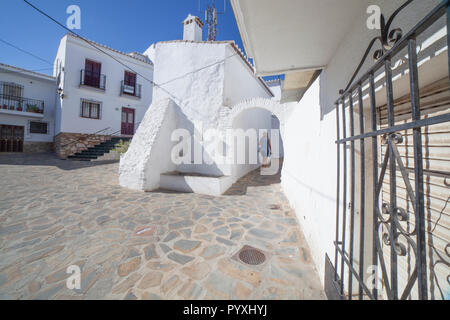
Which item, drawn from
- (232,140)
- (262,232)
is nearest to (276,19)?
(262,232)

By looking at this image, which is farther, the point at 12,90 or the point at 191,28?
the point at 12,90

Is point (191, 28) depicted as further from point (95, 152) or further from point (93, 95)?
point (93, 95)

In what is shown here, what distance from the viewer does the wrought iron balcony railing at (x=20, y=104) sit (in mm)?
12695

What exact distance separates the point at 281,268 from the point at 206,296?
3.34ft

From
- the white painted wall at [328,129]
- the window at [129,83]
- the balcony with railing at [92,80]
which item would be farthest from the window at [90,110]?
the white painted wall at [328,129]

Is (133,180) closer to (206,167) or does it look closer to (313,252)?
(206,167)

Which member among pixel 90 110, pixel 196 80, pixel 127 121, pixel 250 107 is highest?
pixel 90 110

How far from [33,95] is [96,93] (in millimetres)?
5434

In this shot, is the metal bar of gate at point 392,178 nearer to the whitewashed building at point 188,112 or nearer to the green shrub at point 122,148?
the whitewashed building at point 188,112

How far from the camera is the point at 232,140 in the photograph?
671 cm

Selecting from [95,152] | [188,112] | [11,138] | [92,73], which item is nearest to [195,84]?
[188,112]

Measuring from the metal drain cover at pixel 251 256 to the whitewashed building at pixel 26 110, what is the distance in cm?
1894

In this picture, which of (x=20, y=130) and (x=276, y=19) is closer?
(x=276, y=19)

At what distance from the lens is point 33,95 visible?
45.7 feet
